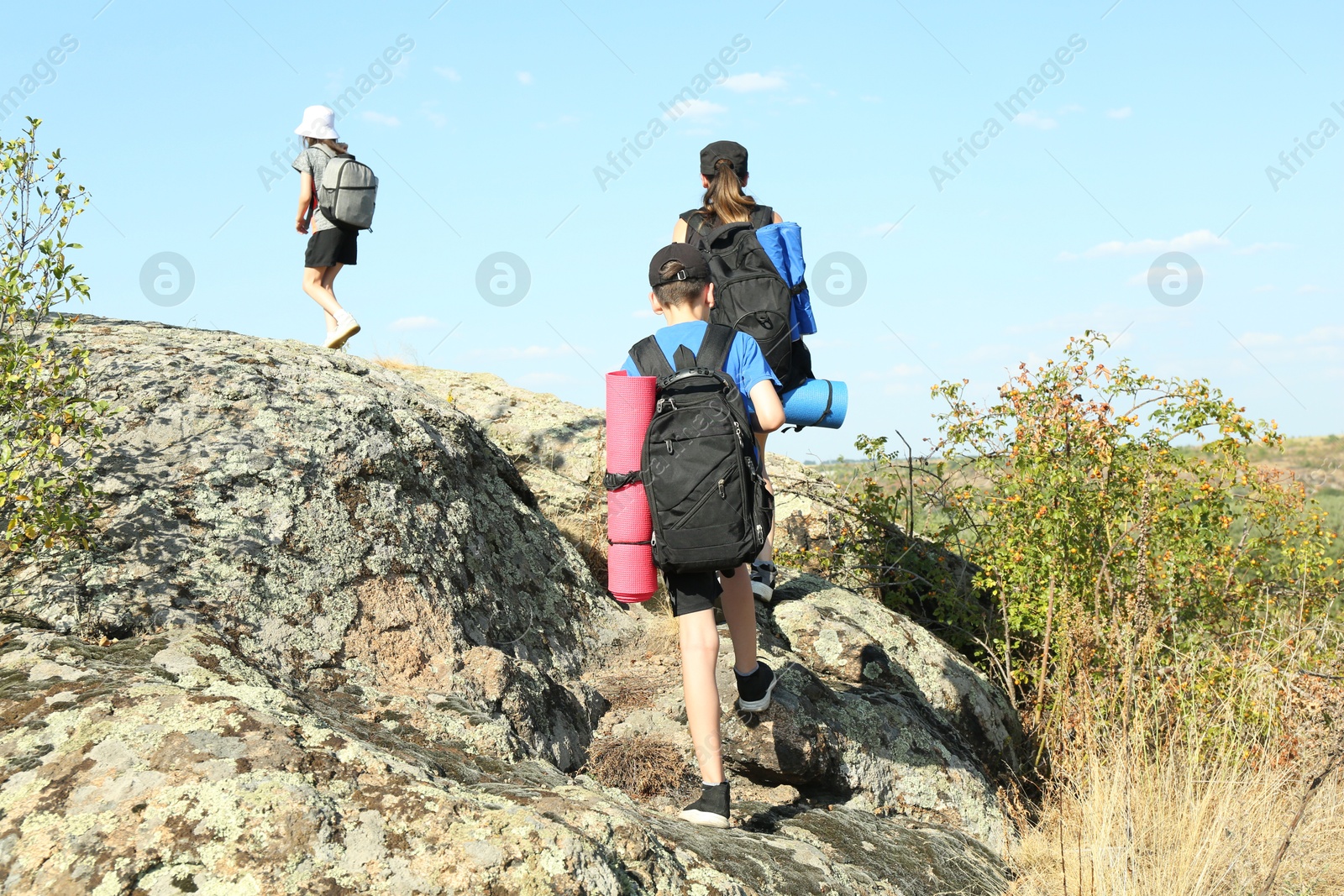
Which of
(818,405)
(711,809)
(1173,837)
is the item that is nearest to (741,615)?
(711,809)

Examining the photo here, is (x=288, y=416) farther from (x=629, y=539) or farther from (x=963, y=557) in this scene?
(x=963, y=557)

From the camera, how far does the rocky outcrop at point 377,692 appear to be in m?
2.44

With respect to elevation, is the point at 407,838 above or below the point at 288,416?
below

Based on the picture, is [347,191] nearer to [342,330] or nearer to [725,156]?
[342,330]

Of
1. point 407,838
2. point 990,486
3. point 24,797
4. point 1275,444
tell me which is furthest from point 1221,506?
point 24,797

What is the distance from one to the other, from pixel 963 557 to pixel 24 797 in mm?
6609

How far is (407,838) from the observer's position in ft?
8.08

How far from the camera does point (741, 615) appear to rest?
4277 millimetres

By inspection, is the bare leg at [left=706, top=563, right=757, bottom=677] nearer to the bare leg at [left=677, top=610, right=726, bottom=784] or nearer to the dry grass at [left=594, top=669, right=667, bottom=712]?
the bare leg at [left=677, top=610, right=726, bottom=784]

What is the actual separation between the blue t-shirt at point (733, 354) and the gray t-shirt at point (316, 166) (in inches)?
151

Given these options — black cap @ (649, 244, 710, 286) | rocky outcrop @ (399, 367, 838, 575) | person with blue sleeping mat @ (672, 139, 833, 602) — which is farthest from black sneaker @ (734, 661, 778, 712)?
rocky outcrop @ (399, 367, 838, 575)

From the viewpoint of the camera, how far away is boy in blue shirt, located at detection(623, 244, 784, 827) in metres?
3.78

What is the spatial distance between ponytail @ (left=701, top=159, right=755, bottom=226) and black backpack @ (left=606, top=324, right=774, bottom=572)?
186cm

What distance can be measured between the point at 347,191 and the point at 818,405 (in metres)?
3.98
